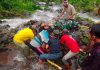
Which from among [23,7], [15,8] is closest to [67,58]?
[15,8]

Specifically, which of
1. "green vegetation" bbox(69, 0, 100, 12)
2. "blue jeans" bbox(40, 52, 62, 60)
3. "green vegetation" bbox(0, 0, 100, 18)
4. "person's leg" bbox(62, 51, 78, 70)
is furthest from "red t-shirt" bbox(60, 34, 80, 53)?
"green vegetation" bbox(69, 0, 100, 12)

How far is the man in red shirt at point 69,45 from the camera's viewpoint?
7.28 metres

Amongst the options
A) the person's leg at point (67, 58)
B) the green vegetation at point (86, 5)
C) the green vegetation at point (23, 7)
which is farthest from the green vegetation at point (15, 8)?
the person's leg at point (67, 58)

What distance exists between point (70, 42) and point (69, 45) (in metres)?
0.17

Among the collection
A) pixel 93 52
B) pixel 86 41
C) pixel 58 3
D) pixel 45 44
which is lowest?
pixel 58 3

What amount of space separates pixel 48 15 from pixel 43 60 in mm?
9047

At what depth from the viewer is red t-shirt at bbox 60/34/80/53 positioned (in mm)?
7266

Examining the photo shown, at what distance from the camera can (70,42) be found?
727 centimetres

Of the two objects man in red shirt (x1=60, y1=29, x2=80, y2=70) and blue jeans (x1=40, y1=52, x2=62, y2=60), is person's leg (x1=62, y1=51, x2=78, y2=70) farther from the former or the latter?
blue jeans (x1=40, y1=52, x2=62, y2=60)

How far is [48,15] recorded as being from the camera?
16.9m

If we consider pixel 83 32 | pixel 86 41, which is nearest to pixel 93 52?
pixel 86 41

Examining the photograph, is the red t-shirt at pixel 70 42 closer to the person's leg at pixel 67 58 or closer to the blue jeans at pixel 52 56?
the person's leg at pixel 67 58

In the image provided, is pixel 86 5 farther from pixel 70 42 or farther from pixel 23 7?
pixel 70 42

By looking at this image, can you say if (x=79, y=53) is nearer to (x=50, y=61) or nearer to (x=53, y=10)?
(x=50, y=61)
